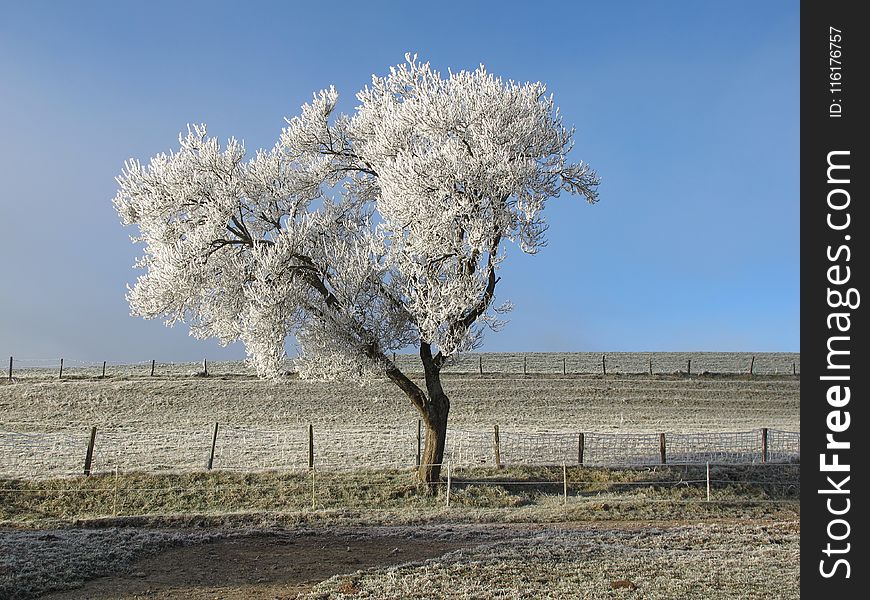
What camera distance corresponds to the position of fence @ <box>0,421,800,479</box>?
24453 millimetres

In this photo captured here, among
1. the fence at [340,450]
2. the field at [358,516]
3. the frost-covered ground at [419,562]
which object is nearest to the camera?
the frost-covered ground at [419,562]

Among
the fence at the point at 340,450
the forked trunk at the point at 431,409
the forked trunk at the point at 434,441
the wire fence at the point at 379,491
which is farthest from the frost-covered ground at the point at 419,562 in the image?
the fence at the point at 340,450

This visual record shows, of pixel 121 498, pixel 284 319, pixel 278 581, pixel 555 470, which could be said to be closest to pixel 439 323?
pixel 284 319

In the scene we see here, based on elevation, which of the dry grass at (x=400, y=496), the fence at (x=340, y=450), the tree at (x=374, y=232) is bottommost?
the dry grass at (x=400, y=496)

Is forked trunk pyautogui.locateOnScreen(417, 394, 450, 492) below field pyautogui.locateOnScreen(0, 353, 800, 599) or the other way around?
the other way around

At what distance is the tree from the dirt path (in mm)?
6003

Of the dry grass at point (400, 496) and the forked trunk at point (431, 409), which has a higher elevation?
the forked trunk at point (431, 409)

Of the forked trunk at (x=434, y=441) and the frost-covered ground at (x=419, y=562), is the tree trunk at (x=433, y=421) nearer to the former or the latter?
the forked trunk at (x=434, y=441)

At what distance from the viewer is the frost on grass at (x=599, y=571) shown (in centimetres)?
1179

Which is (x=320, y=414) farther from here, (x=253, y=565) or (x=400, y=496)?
(x=253, y=565)

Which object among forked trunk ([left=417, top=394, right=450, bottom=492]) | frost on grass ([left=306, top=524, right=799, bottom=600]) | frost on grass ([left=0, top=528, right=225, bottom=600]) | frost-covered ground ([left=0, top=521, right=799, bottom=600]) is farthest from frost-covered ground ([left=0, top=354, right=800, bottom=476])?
frost on grass ([left=306, top=524, right=799, bottom=600])

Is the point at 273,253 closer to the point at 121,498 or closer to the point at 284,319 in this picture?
the point at 284,319

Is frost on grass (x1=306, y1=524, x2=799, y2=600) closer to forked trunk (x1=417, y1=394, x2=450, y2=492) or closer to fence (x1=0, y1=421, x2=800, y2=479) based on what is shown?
forked trunk (x1=417, y1=394, x2=450, y2=492)

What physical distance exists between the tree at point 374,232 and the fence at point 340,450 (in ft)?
14.9
